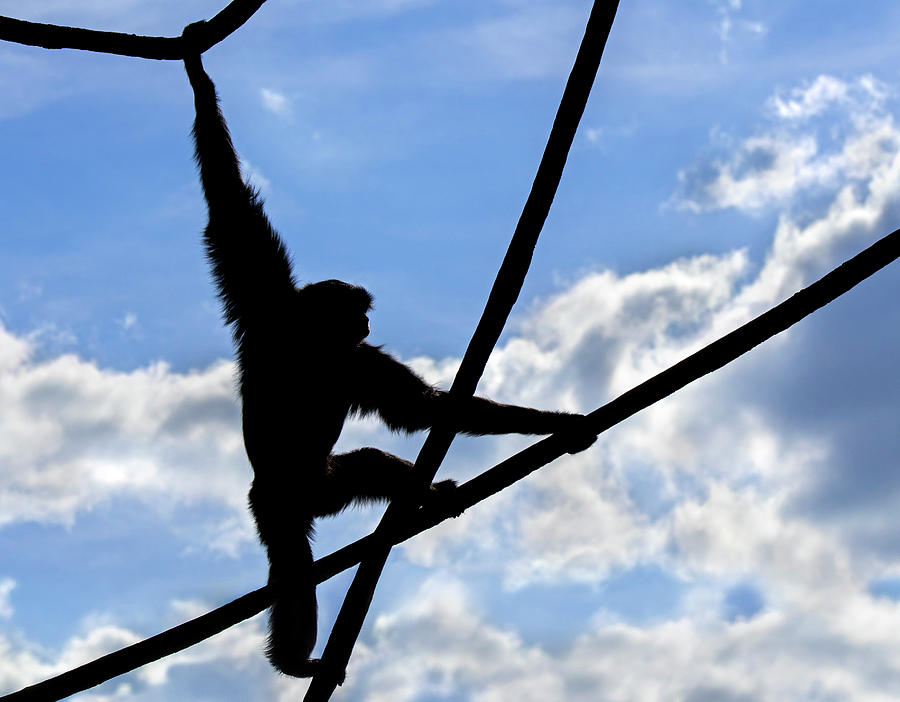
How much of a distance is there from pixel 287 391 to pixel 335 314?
A: 916 millimetres

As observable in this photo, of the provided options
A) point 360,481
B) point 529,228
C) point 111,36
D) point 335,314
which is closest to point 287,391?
point 335,314

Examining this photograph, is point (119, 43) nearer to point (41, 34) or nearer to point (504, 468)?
point (41, 34)

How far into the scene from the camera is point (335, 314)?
375 inches

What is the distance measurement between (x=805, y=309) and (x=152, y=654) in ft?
15.2

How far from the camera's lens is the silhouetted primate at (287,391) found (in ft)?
30.0

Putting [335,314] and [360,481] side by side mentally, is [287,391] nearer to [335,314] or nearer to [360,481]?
[335,314]

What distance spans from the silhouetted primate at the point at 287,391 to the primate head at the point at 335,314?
0.03ft

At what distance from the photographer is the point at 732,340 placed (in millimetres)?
5535

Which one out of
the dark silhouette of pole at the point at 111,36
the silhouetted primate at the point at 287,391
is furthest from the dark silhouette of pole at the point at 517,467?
the dark silhouette of pole at the point at 111,36

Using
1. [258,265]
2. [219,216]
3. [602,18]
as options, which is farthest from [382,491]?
[602,18]

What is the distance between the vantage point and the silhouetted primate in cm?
916

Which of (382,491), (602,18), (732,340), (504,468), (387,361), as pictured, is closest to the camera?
(602,18)

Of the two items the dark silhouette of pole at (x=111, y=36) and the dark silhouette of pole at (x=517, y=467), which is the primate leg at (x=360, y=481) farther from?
the dark silhouette of pole at (x=111, y=36)

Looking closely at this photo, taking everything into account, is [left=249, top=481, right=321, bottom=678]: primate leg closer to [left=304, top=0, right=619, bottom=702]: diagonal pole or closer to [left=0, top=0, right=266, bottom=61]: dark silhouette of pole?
[left=304, top=0, right=619, bottom=702]: diagonal pole
